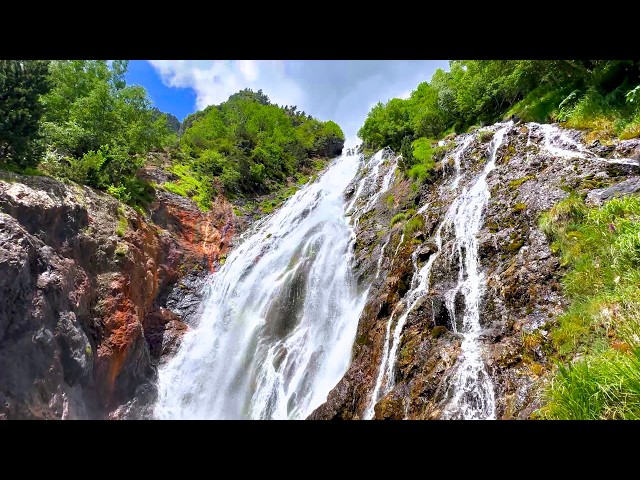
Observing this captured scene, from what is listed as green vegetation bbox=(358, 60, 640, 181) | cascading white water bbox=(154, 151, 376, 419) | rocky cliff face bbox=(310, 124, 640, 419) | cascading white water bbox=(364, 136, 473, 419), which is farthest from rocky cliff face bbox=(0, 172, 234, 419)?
green vegetation bbox=(358, 60, 640, 181)

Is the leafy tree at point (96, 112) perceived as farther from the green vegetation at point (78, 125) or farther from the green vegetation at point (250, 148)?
the green vegetation at point (250, 148)

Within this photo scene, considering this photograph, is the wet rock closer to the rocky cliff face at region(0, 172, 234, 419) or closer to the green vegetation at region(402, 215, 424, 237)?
the green vegetation at region(402, 215, 424, 237)

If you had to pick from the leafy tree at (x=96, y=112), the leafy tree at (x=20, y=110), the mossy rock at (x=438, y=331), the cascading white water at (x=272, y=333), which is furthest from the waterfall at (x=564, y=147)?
the leafy tree at (x=96, y=112)

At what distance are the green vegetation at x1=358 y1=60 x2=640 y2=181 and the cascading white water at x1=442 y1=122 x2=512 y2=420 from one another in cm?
277

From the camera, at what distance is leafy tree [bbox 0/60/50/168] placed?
40.2 ft

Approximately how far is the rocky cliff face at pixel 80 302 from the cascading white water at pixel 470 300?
10631 mm

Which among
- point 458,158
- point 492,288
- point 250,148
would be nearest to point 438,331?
point 492,288

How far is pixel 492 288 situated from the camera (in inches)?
384

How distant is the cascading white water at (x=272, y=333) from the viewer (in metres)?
13.8
